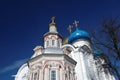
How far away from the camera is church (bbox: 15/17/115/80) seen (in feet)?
57.4

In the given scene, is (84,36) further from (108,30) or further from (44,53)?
(108,30)

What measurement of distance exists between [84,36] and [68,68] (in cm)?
940

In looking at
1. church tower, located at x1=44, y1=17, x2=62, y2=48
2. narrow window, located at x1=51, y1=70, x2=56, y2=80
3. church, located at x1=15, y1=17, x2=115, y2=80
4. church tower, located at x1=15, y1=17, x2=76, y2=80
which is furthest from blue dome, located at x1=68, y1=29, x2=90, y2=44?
narrow window, located at x1=51, y1=70, x2=56, y2=80

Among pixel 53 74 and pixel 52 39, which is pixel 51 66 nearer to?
pixel 53 74

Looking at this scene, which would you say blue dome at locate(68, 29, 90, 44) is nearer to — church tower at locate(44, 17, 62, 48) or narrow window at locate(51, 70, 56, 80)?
church tower at locate(44, 17, 62, 48)

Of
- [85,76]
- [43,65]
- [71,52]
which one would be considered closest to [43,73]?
[43,65]

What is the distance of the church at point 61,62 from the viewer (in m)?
17.5

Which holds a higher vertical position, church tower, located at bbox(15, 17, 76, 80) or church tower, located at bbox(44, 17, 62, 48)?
church tower, located at bbox(44, 17, 62, 48)

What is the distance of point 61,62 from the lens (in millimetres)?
18234

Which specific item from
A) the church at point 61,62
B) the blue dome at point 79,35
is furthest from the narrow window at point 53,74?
the blue dome at point 79,35

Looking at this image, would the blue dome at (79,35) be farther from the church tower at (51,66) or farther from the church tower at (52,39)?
the church tower at (51,66)

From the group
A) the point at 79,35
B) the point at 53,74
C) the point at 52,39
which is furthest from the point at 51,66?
the point at 79,35

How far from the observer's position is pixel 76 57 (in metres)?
23.0

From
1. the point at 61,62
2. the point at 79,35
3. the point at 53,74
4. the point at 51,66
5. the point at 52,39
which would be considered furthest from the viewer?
the point at 79,35
